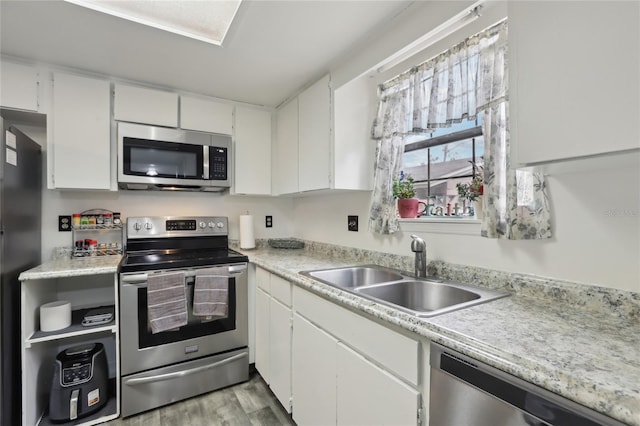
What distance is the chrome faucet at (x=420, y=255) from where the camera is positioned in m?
1.56

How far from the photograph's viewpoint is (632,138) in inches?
27.6

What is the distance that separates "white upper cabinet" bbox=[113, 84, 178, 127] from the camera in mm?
2150

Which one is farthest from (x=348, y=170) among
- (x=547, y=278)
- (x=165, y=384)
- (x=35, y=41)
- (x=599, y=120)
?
(x=35, y=41)

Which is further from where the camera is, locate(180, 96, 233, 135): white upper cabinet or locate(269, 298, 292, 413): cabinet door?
locate(180, 96, 233, 135): white upper cabinet

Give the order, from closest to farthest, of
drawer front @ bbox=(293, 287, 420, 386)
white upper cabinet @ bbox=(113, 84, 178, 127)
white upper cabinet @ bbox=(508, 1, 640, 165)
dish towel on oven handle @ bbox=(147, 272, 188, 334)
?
1. white upper cabinet @ bbox=(508, 1, 640, 165)
2. drawer front @ bbox=(293, 287, 420, 386)
3. dish towel on oven handle @ bbox=(147, 272, 188, 334)
4. white upper cabinet @ bbox=(113, 84, 178, 127)

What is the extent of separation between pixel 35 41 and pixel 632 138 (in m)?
2.76

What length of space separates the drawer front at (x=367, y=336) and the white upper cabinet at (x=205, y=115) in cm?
165

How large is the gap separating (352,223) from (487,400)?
1.52m

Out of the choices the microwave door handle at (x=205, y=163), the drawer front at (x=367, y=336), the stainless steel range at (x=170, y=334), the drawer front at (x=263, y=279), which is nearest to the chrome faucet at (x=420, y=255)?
the drawer front at (x=367, y=336)

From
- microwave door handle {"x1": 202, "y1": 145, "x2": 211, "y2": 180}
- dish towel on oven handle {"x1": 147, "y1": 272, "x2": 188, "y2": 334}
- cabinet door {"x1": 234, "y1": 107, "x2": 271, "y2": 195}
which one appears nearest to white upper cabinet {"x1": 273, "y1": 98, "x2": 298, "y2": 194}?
cabinet door {"x1": 234, "y1": 107, "x2": 271, "y2": 195}

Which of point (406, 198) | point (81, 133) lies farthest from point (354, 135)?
point (81, 133)

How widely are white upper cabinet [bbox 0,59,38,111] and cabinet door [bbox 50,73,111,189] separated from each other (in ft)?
0.36

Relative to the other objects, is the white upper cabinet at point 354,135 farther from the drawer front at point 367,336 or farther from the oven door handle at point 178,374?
the oven door handle at point 178,374

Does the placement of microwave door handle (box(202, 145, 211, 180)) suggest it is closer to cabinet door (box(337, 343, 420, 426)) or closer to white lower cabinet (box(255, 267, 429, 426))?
white lower cabinet (box(255, 267, 429, 426))
